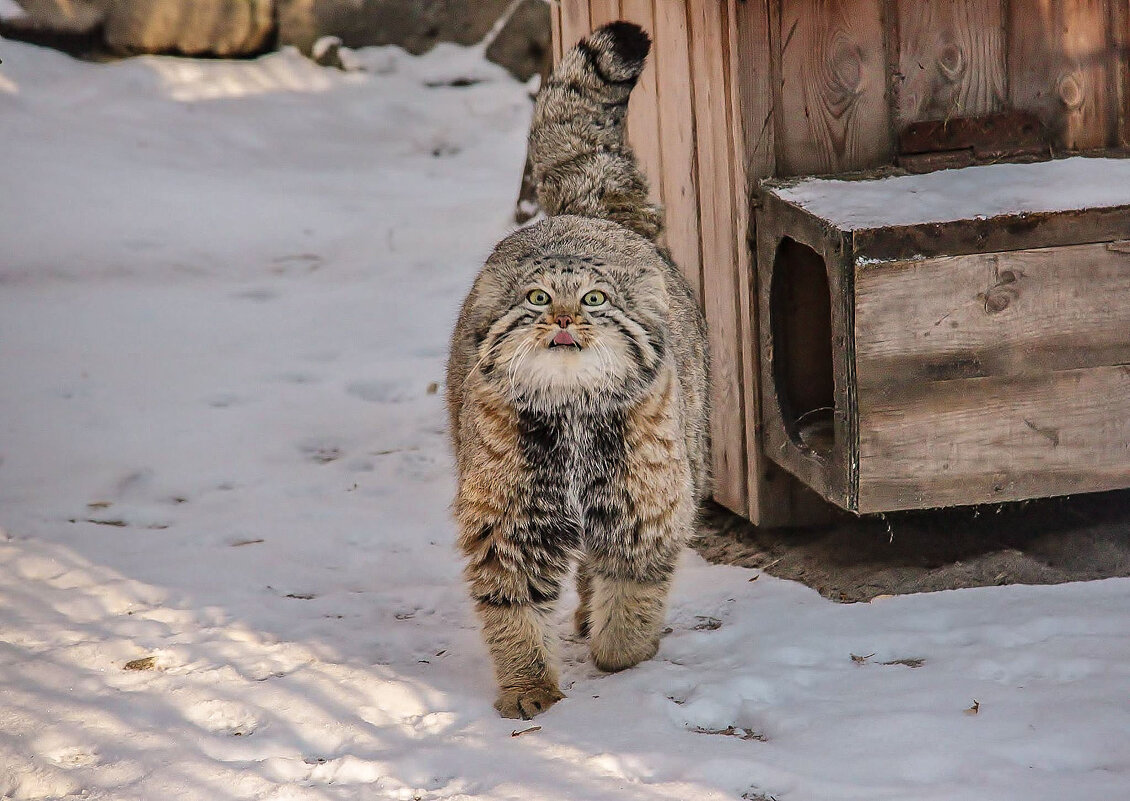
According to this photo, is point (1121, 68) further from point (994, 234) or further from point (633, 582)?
point (633, 582)

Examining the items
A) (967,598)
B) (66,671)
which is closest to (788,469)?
(967,598)

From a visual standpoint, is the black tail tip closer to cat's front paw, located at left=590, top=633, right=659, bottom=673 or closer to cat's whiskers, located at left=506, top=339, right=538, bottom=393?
cat's whiskers, located at left=506, top=339, right=538, bottom=393

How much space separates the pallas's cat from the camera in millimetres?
3238

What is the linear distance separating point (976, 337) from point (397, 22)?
7948 millimetres

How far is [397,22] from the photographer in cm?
1045

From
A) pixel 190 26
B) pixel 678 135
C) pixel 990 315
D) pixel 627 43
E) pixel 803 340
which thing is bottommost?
pixel 803 340

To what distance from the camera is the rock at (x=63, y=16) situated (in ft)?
30.3

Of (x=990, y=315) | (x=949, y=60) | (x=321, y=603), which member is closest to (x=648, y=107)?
(x=949, y=60)

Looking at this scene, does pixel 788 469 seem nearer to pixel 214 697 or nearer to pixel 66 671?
pixel 214 697

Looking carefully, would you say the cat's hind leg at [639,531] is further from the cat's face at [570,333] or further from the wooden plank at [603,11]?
the wooden plank at [603,11]

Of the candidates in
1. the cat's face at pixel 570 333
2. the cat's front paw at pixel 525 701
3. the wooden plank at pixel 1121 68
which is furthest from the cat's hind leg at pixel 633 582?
the wooden plank at pixel 1121 68

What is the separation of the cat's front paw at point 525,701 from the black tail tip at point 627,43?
2.08 metres

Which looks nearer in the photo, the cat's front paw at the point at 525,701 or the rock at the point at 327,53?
the cat's front paw at the point at 525,701

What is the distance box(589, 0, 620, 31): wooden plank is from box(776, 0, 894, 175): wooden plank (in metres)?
1.27
